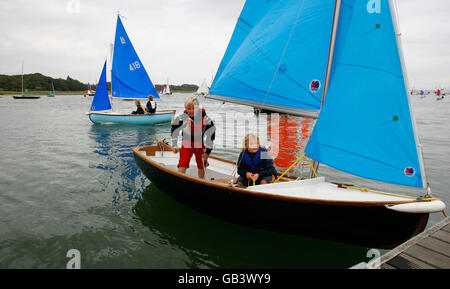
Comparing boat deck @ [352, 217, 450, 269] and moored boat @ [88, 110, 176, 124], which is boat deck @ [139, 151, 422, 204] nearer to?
boat deck @ [352, 217, 450, 269]

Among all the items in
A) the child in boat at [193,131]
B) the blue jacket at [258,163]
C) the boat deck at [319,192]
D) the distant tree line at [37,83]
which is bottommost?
the boat deck at [319,192]

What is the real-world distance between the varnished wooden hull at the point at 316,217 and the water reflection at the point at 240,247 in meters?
0.53

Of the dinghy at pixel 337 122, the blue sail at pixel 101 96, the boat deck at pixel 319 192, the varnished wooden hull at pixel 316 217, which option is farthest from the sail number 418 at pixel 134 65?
the boat deck at pixel 319 192

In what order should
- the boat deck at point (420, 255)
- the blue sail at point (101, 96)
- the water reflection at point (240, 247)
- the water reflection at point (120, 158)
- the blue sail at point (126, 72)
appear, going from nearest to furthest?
the boat deck at point (420, 255), the water reflection at point (240, 247), the water reflection at point (120, 158), the blue sail at point (126, 72), the blue sail at point (101, 96)

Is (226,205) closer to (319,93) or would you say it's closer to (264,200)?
(264,200)

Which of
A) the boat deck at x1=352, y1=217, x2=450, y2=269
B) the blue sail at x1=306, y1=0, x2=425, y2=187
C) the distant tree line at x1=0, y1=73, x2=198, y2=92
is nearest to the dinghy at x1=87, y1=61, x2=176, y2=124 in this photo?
the blue sail at x1=306, y1=0, x2=425, y2=187

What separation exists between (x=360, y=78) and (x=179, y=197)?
371 centimetres

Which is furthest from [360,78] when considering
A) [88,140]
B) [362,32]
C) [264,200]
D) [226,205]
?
[88,140]

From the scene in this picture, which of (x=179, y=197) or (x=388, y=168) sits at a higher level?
(x=388, y=168)

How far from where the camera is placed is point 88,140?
13.3 meters

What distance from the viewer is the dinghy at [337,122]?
3191mm

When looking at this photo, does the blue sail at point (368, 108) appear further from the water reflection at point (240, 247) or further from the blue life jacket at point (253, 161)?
the water reflection at point (240, 247)

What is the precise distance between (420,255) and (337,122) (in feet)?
6.45

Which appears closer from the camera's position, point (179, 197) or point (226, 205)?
point (226, 205)
